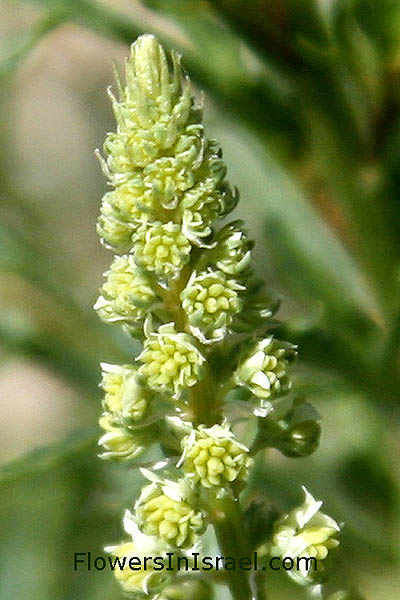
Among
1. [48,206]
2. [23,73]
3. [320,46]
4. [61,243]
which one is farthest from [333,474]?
[23,73]

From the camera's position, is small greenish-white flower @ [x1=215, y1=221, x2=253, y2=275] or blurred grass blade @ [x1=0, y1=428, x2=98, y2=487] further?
blurred grass blade @ [x1=0, y1=428, x2=98, y2=487]

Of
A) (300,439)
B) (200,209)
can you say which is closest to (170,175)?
(200,209)

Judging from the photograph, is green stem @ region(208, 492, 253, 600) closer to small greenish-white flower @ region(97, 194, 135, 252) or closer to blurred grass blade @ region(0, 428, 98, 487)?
small greenish-white flower @ region(97, 194, 135, 252)

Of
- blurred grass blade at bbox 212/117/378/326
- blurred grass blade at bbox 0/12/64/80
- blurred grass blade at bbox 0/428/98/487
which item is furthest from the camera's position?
blurred grass blade at bbox 212/117/378/326

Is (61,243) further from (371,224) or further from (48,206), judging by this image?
(371,224)

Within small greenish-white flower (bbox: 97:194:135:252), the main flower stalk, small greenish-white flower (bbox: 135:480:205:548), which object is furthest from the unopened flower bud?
small greenish-white flower (bbox: 97:194:135:252)
